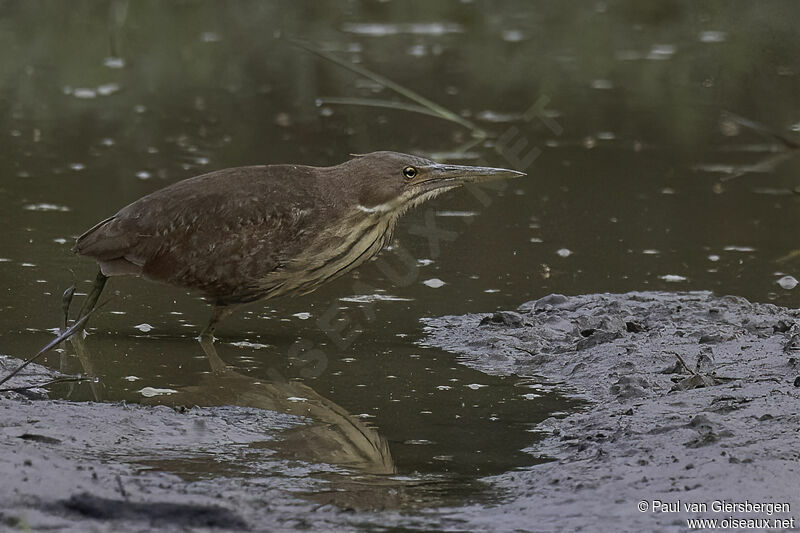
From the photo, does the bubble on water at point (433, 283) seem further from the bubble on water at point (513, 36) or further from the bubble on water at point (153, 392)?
the bubble on water at point (513, 36)

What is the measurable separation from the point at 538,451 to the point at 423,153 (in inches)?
244

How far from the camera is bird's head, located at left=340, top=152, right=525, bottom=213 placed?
7520mm

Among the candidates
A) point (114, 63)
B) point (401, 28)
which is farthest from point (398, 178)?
point (401, 28)

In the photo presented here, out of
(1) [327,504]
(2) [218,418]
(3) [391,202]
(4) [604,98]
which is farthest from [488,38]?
(1) [327,504]

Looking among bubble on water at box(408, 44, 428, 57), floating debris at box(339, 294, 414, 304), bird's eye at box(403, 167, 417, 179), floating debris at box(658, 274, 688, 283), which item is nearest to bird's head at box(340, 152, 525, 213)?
bird's eye at box(403, 167, 417, 179)

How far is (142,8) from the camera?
18125 millimetres

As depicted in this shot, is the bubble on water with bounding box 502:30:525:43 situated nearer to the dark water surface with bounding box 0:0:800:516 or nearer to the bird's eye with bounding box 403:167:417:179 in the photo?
the dark water surface with bounding box 0:0:800:516

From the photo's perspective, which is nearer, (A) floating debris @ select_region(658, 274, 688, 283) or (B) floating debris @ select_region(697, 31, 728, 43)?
(A) floating debris @ select_region(658, 274, 688, 283)

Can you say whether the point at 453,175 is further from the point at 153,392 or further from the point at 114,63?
the point at 114,63

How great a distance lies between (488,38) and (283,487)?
13.1 meters

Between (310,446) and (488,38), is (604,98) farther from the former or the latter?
(310,446)

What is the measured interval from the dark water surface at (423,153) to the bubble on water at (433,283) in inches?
1.6

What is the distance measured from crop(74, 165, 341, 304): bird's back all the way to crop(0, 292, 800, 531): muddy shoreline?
3.05 feet

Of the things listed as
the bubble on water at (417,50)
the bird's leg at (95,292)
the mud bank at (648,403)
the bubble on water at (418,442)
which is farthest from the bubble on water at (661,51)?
the bubble on water at (418,442)
